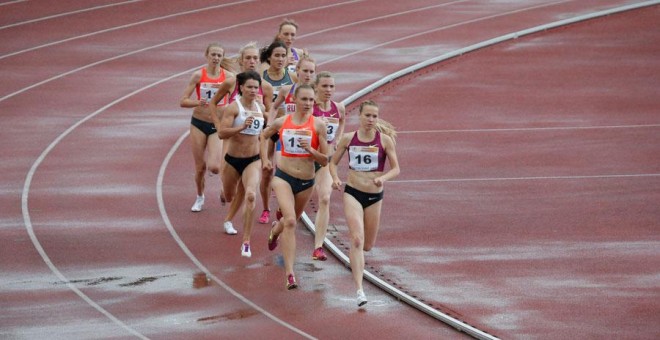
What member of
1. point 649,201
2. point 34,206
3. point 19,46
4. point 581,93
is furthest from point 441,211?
point 19,46

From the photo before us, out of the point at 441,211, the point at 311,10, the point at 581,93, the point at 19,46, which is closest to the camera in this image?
the point at 441,211

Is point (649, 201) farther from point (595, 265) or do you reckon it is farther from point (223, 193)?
point (223, 193)

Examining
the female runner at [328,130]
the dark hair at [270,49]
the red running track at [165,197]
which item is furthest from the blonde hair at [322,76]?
the red running track at [165,197]

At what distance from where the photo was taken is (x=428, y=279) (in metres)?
13.5

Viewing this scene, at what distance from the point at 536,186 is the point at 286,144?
5.35 m

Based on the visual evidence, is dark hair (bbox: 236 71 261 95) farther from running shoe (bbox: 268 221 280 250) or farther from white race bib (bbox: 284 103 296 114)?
running shoe (bbox: 268 221 280 250)

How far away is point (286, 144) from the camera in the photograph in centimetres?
1291

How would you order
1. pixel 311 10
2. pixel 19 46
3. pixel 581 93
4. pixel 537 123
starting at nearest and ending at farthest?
pixel 537 123 → pixel 581 93 → pixel 19 46 → pixel 311 10

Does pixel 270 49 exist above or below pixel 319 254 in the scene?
above

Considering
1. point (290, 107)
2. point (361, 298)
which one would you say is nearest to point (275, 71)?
point (290, 107)

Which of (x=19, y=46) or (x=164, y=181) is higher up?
(x=19, y=46)

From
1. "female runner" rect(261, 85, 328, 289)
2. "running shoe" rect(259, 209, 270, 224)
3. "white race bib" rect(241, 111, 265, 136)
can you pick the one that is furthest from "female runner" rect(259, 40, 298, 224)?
"female runner" rect(261, 85, 328, 289)

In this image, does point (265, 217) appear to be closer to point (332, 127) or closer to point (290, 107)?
point (290, 107)

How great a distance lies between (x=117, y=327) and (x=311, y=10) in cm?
1713
